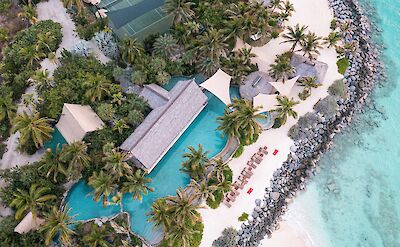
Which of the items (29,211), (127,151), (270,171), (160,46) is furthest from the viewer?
(160,46)

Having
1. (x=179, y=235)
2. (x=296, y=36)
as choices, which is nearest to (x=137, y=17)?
(x=296, y=36)

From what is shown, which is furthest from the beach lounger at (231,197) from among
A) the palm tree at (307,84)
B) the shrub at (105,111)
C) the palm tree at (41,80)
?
the palm tree at (41,80)

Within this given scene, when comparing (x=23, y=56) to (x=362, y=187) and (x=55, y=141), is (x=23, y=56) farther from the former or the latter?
(x=362, y=187)

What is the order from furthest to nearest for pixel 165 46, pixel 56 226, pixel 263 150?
pixel 165 46, pixel 263 150, pixel 56 226

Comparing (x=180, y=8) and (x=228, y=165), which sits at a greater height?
(x=180, y=8)

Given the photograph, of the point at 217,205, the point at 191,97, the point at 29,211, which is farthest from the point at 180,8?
the point at 29,211

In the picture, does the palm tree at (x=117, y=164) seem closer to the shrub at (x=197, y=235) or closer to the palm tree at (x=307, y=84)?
the shrub at (x=197, y=235)

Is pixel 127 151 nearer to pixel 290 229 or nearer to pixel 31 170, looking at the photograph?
pixel 31 170
